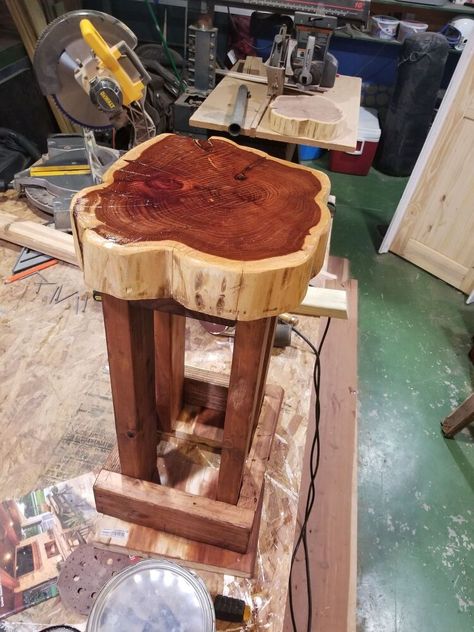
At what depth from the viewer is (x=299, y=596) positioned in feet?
3.48

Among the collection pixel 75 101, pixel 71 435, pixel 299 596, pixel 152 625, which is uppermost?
pixel 75 101

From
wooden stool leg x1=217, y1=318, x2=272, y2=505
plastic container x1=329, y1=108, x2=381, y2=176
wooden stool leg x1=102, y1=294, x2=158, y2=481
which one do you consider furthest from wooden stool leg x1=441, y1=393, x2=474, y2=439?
plastic container x1=329, y1=108, x2=381, y2=176

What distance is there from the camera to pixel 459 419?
1531 millimetres

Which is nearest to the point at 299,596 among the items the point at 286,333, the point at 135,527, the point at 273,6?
the point at 135,527

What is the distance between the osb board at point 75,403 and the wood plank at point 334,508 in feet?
0.97

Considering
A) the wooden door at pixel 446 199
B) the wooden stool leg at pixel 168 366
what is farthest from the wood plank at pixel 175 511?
the wooden door at pixel 446 199

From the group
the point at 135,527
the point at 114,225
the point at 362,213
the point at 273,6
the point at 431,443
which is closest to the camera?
the point at 114,225

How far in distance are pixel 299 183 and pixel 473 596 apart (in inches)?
52.2

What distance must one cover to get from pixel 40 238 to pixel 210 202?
958mm

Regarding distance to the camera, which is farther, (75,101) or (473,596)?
(75,101)

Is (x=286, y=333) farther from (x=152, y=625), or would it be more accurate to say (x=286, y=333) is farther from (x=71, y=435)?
(x=152, y=625)

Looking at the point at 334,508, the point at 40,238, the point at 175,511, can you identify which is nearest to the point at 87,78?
the point at 40,238

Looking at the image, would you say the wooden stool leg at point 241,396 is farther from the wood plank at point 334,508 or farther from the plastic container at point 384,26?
the plastic container at point 384,26

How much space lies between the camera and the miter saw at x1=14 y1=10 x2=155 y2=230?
1.21 metres
